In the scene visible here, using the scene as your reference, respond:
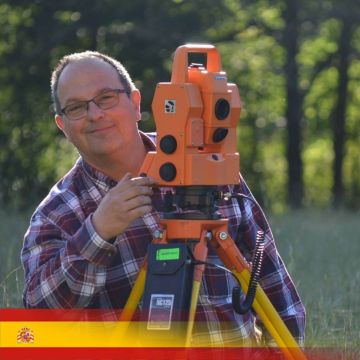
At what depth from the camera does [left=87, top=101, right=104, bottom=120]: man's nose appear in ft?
10.7

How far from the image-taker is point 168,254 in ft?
9.48

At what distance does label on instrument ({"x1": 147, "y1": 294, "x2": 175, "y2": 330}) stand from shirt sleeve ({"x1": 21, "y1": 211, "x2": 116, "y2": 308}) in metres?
0.21

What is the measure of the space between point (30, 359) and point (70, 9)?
9.46 m

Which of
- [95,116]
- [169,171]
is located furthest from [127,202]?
[95,116]

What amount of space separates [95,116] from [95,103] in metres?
0.06

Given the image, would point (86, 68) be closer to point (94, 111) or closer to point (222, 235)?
point (94, 111)

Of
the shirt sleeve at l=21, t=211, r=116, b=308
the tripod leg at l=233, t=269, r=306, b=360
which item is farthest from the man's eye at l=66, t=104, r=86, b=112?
the tripod leg at l=233, t=269, r=306, b=360

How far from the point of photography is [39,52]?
12531 mm

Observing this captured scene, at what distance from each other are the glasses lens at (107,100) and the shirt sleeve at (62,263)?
35 cm

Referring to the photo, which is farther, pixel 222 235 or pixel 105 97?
pixel 105 97

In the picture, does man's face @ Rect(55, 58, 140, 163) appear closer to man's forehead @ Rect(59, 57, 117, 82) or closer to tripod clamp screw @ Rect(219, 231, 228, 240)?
man's forehead @ Rect(59, 57, 117, 82)

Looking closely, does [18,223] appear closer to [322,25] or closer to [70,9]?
[70,9]

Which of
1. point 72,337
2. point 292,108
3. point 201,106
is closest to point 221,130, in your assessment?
point 201,106

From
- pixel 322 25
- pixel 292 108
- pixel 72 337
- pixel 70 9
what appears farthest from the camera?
pixel 292 108
